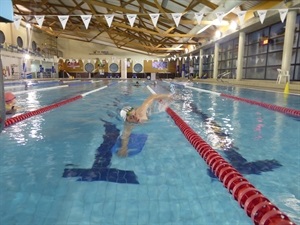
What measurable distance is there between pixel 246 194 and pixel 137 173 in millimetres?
1102

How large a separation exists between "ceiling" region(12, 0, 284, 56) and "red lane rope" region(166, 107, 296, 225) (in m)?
8.14

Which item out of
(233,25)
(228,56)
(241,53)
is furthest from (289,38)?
(228,56)

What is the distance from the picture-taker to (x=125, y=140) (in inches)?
141

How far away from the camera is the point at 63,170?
2432 millimetres

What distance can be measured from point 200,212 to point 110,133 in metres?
2.43

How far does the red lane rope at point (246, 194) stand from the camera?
3.91 feet

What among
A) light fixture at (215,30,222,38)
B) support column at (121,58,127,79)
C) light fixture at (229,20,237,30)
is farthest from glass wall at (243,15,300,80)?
support column at (121,58,127,79)

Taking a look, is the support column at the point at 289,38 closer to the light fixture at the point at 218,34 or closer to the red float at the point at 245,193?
the light fixture at the point at 218,34

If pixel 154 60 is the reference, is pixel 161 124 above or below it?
below

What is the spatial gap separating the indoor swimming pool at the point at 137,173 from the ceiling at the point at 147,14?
6696 mm

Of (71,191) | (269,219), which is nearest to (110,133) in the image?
(71,191)

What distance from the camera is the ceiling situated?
11.3 metres

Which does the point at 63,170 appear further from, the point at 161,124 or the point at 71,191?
the point at 161,124

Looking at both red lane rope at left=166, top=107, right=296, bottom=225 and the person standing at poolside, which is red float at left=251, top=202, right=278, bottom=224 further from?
the person standing at poolside
